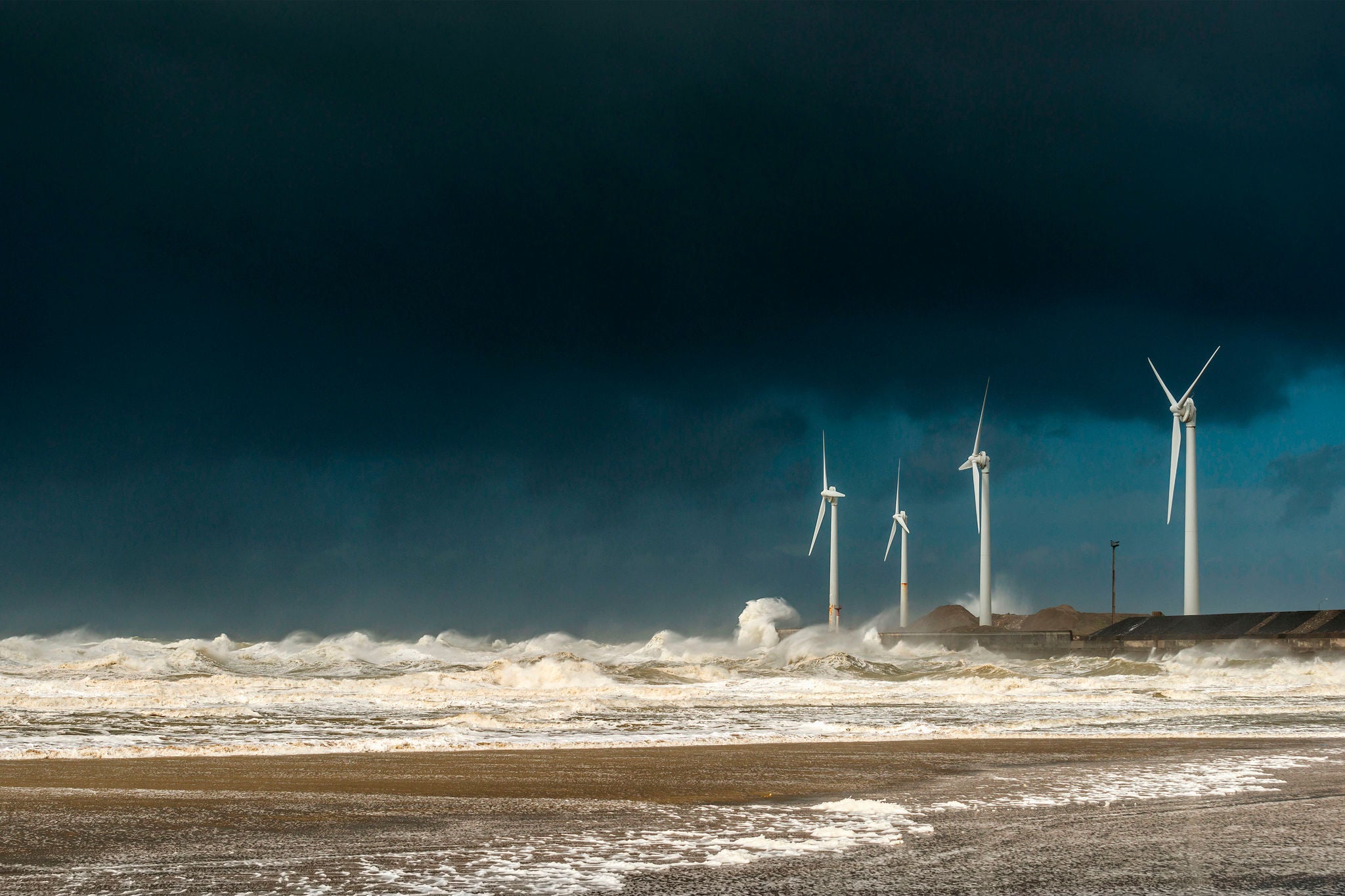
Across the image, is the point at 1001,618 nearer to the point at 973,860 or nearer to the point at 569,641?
the point at 569,641

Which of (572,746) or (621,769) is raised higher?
(621,769)

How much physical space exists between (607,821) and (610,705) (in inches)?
647

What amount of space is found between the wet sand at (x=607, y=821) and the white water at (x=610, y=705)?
2920mm

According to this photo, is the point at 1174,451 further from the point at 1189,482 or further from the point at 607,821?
the point at 607,821

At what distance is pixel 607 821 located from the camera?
27.9ft

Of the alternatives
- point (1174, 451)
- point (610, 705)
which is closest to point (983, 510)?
point (1174, 451)

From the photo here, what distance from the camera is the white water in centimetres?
1700

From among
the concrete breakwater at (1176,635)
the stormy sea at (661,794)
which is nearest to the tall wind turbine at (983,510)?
the concrete breakwater at (1176,635)

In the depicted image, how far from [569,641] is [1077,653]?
130 feet

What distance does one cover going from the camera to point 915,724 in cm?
1939

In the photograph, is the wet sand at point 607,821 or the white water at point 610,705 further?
the white water at point 610,705

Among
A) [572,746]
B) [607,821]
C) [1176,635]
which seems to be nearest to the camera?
[607,821]

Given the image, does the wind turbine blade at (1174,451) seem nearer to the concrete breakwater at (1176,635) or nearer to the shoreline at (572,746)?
the concrete breakwater at (1176,635)

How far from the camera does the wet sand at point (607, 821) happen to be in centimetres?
610
